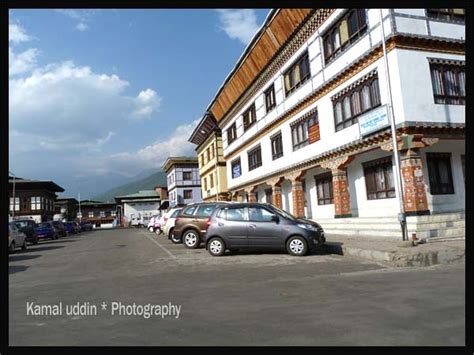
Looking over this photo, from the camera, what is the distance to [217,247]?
13.5m

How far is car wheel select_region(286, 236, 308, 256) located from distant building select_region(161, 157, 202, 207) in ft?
165

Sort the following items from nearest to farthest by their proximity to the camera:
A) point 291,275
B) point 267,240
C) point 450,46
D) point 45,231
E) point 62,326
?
point 62,326 → point 291,275 → point 267,240 → point 450,46 → point 45,231

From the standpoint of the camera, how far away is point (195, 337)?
16.0 feet

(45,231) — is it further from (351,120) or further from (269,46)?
(351,120)

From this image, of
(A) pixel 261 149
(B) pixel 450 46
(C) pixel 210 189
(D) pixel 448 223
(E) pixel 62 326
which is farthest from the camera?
(C) pixel 210 189

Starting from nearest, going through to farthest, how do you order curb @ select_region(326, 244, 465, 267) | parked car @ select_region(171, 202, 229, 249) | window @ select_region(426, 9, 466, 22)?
curb @ select_region(326, 244, 465, 267), window @ select_region(426, 9, 466, 22), parked car @ select_region(171, 202, 229, 249)

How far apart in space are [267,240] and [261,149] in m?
16.2

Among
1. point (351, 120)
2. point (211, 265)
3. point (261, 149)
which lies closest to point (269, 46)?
point (261, 149)

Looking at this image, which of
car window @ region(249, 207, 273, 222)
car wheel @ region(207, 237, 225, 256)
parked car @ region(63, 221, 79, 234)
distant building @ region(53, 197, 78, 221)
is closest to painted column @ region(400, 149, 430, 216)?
car window @ region(249, 207, 273, 222)

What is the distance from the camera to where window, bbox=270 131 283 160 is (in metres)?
25.4

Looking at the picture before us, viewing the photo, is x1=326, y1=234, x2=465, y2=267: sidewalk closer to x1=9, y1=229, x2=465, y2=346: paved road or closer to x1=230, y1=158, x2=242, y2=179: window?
x1=9, y1=229, x2=465, y2=346: paved road

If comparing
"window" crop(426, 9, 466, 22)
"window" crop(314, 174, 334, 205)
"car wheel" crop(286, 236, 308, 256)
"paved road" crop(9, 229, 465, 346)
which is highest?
"window" crop(426, 9, 466, 22)

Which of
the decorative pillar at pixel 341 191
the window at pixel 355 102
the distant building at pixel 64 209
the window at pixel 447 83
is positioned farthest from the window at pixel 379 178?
the distant building at pixel 64 209

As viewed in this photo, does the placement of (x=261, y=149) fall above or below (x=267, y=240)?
above
